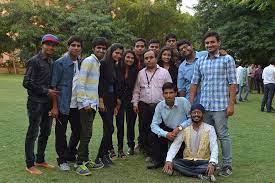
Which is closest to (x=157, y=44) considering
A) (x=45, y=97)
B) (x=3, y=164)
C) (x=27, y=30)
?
(x=45, y=97)

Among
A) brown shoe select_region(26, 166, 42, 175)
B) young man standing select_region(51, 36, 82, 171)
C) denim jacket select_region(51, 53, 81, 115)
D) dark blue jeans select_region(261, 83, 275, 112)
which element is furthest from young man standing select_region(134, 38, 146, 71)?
dark blue jeans select_region(261, 83, 275, 112)

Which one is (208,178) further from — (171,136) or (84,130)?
(84,130)

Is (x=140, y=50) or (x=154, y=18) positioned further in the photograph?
(x=154, y=18)

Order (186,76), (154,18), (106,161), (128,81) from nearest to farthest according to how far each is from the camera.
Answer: (106,161)
(186,76)
(128,81)
(154,18)

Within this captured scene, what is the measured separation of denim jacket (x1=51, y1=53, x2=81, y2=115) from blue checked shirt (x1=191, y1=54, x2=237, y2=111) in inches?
78.4

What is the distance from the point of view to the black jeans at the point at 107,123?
6.50 m

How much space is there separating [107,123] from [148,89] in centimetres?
94

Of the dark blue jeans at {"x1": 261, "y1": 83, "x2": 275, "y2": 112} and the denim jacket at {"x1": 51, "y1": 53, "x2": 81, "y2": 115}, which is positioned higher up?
the denim jacket at {"x1": 51, "y1": 53, "x2": 81, "y2": 115}

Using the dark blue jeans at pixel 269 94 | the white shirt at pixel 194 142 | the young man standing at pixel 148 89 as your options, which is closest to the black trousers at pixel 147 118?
the young man standing at pixel 148 89

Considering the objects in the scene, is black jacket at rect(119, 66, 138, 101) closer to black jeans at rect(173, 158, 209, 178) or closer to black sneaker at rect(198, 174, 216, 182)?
black jeans at rect(173, 158, 209, 178)

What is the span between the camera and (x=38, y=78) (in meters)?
5.85

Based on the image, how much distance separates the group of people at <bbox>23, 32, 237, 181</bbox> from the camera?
5.95 m

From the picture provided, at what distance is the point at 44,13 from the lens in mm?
38219

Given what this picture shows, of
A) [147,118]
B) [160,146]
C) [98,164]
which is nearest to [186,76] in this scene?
[147,118]
